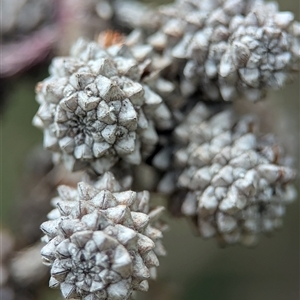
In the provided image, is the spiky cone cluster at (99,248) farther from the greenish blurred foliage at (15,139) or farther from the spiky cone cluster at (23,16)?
the greenish blurred foliage at (15,139)

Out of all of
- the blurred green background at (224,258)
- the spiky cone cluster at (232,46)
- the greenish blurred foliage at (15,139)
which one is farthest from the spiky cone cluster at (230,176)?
the greenish blurred foliage at (15,139)

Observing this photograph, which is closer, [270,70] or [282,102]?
[270,70]

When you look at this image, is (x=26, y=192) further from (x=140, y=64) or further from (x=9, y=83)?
(x=140, y=64)

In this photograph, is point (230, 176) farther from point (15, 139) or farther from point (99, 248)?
point (15, 139)

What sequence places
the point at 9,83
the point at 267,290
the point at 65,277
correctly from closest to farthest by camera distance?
the point at 65,277 → the point at 9,83 → the point at 267,290

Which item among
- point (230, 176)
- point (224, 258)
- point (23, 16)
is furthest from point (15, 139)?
point (230, 176)

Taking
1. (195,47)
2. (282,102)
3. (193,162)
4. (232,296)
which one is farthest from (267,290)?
(195,47)

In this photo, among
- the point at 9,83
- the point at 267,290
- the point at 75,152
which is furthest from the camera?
the point at 267,290
